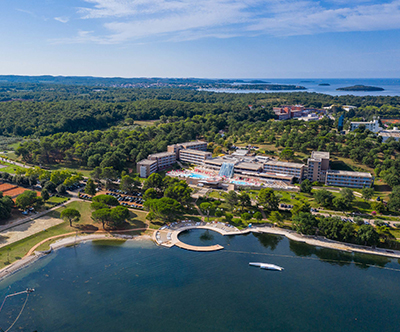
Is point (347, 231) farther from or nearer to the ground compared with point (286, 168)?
nearer to the ground

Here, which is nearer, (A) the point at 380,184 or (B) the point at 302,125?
(A) the point at 380,184

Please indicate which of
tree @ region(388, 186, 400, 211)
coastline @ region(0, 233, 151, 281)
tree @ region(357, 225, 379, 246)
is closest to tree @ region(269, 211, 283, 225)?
tree @ region(357, 225, 379, 246)

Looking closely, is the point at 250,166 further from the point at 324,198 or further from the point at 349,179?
the point at 349,179

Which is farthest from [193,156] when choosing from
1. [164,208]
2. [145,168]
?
[164,208]

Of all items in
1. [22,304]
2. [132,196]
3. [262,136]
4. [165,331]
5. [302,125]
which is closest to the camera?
[165,331]

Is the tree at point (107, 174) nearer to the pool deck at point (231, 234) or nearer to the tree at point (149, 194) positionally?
the tree at point (149, 194)

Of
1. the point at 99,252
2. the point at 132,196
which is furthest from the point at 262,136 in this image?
the point at 99,252

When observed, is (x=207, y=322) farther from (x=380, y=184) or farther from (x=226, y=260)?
(x=380, y=184)
